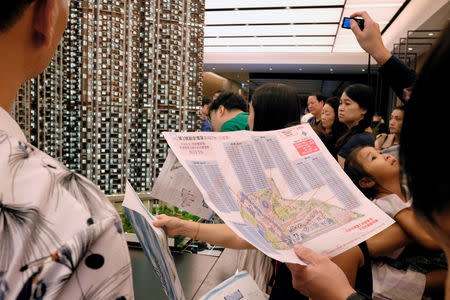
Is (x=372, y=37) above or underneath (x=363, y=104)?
above

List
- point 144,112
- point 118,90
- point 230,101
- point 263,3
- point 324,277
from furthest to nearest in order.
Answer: point 263,3 → point 230,101 → point 144,112 → point 118,90 → point 324,277

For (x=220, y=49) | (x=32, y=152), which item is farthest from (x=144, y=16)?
(x=220, y=49)

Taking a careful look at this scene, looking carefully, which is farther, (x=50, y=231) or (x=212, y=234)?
(x=212, y=234)

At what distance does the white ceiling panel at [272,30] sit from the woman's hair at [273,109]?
6.87 m

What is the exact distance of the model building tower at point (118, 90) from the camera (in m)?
1.34

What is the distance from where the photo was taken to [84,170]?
1.44 metres

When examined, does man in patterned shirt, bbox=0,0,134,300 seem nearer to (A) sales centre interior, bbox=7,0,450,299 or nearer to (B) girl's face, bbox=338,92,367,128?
(A) sales centre interior, bbox=7,0,450,299

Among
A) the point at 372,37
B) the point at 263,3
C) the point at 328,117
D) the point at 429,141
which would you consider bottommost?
the point at 328,117

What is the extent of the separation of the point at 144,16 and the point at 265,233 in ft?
4.20

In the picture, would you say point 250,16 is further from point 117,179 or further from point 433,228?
point 433,228

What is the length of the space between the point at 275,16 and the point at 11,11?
7400mm

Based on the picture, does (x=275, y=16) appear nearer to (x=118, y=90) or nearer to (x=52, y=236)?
(x=118, y=90)

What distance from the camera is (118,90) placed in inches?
58.4

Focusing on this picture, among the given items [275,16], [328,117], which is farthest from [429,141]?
[275,16]
